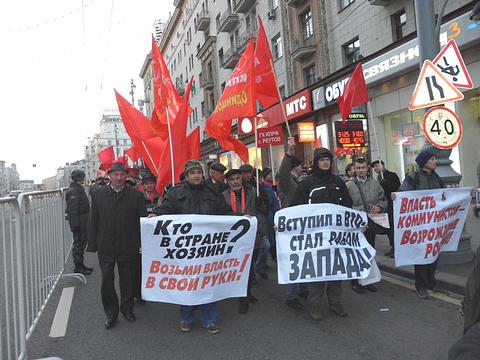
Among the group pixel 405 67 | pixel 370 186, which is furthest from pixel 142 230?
pixel 405 67

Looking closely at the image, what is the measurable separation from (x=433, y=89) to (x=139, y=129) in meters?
4.90

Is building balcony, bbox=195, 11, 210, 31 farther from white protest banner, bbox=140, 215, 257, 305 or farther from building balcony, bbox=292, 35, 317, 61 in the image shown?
white protest banner, bbox=140, 215, 257, 305

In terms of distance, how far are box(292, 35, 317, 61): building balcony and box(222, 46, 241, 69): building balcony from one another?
7.80 metres

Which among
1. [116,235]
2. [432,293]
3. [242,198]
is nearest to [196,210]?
[116,235]

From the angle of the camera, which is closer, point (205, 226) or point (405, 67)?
point (205, 226)

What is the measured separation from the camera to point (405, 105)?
13.6 meters

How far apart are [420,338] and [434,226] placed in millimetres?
1865

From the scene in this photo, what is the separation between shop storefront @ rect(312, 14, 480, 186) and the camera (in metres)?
11.0

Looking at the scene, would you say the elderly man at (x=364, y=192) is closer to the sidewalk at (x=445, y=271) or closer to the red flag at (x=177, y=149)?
the sidewalk at (x=445, y=271)

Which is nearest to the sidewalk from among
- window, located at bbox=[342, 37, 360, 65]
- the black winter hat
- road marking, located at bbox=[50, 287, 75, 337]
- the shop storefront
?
the black winter hat

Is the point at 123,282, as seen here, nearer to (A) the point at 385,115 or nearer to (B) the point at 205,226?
(B) the point at 205,226

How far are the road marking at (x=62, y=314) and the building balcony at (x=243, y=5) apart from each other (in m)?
24.0

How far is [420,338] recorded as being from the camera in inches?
151

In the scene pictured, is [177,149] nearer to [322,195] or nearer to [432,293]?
[322,195]
